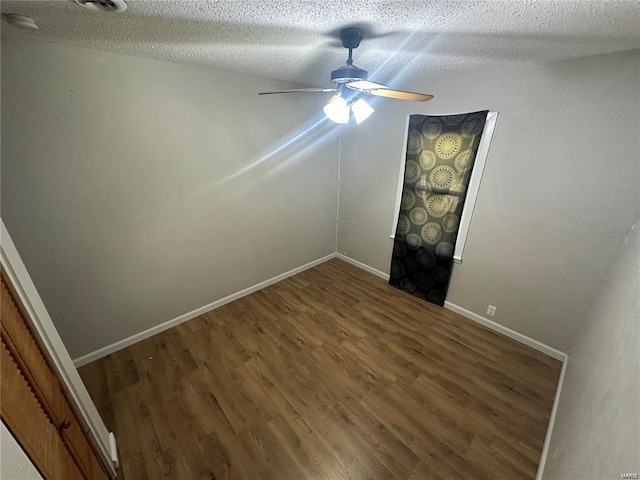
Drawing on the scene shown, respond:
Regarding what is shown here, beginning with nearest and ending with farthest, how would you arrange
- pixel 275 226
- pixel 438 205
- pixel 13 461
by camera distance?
pixel 13 461, pixel 438 205, pixel 275 226

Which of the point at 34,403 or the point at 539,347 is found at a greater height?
the point at 34,403

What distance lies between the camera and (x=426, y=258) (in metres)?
2.72

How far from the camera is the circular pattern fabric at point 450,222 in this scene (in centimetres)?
243

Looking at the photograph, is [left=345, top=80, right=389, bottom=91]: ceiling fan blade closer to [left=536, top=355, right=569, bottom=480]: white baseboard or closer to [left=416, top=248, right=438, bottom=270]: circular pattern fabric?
[left=416, top=248, right=438, bottom=270]: circular pattern fabric

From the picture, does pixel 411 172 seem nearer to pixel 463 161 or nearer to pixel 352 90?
pixel 463 161

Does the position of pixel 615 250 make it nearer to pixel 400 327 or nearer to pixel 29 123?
pixel 400 327

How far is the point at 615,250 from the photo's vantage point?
5.68ft

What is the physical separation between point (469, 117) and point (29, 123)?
122 inches

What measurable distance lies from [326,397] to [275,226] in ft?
5.91

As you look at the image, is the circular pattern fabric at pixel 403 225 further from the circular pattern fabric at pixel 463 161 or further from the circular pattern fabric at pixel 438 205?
the circular pattern fabric at pixel 463 161

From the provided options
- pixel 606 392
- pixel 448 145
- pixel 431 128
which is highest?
pixel 431 128

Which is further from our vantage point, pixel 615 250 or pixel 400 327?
pixel 400 327

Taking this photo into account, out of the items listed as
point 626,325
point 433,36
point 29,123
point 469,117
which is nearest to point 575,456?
point 626,325

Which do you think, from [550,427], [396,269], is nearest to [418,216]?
[396,269]
